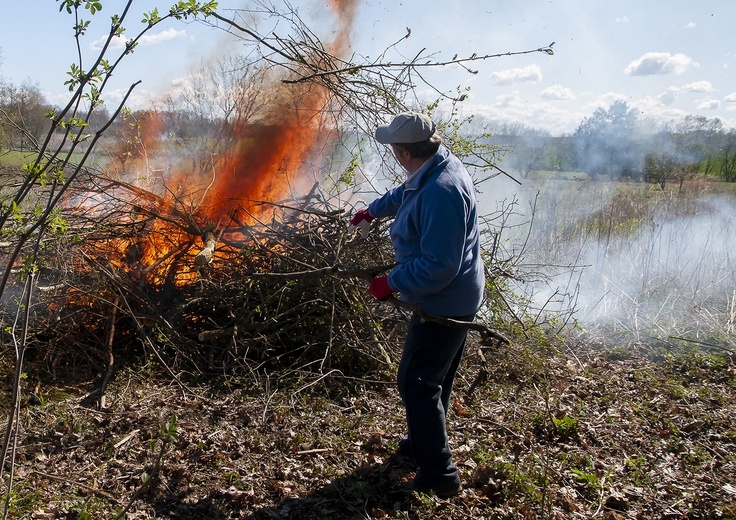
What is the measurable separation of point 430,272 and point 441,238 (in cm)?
19

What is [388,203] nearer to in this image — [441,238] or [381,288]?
[381,288]

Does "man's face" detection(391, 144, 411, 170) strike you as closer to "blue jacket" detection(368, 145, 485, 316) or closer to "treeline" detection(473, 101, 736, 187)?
"blue jacket" detection(368, 145, 485, 316)

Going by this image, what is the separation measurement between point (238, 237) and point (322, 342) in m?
1.76

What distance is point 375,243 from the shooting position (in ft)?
17.9

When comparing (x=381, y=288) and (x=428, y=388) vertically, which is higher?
(x=381, y=288)

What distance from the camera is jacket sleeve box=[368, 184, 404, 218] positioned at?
393 centimetres

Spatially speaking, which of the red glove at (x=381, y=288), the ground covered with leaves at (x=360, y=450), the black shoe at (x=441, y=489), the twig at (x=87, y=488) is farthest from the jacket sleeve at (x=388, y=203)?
the twig at (x=87, y=488)

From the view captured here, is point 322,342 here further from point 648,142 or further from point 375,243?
point 648,142

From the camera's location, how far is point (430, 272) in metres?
3.00

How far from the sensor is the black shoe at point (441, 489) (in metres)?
3.40

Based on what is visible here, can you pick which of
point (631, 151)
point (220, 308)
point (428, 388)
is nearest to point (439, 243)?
point (428, 388)

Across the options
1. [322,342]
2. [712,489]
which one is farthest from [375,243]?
[712,489]

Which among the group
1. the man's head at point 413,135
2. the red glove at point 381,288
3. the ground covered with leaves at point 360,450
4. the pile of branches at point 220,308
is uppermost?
the man's head at point 413,135

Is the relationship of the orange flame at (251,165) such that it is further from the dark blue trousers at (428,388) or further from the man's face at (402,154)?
the dark blue trousers at (428,388)
